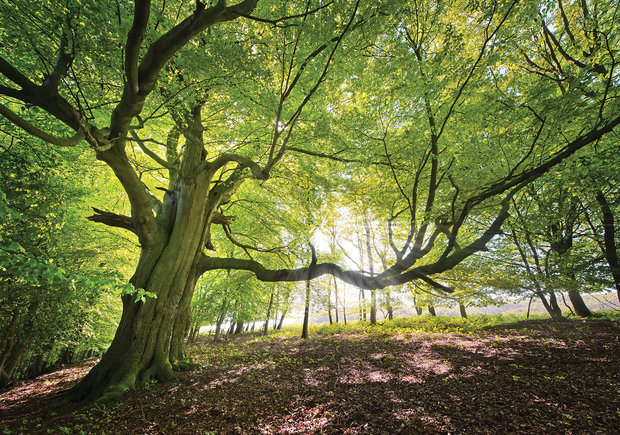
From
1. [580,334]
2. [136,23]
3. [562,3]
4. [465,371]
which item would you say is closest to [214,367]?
[465,371]

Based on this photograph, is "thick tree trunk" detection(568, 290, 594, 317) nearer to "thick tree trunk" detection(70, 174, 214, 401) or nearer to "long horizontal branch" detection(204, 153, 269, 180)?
"long horizontal branch" detection(204, 153, 269, 180)

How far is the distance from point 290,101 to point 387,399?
6.02 m

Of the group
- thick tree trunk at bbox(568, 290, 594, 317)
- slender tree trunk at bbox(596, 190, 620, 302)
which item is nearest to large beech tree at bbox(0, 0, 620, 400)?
slender tree trunk at bbox(596, 190, 620, 302)

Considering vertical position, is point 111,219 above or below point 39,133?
→ below

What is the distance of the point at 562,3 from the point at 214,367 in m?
16.0

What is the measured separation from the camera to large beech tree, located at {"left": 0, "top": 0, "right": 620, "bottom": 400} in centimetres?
323

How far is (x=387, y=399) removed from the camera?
421 cm

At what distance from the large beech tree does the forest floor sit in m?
0.91

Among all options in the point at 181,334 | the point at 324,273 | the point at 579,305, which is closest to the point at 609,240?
the point at 579,305

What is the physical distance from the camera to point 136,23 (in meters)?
2.55

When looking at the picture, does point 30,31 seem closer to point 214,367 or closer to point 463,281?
point 214,367

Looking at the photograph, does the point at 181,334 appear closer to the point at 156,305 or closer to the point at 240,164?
the point at 156,305

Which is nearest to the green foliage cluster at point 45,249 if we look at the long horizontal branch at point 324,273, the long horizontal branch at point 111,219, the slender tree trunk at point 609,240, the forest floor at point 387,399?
the long horizontal branch at point 111,219

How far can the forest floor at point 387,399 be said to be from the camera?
337 centimetres
